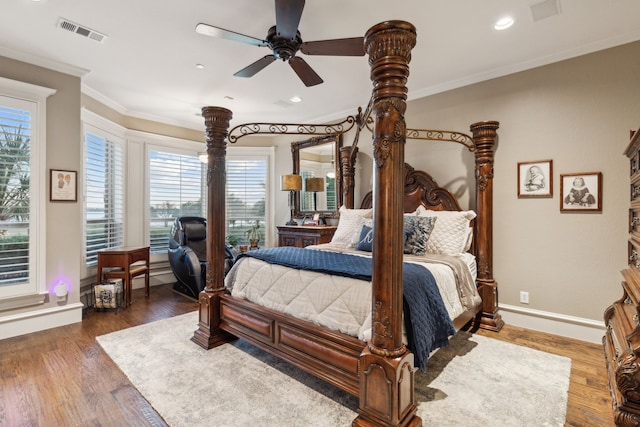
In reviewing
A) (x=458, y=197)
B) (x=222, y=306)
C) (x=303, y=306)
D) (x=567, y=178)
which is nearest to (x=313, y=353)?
(x=303, y=306)

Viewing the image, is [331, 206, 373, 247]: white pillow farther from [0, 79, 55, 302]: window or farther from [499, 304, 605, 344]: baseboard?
[0, 79, 55, 302]: window

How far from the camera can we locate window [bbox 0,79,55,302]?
310 centimetres

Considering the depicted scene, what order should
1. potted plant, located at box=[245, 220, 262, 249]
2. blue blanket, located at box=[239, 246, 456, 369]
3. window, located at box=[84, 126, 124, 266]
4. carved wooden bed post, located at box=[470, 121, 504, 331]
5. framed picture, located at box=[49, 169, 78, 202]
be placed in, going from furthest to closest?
potted plant, located at box=[245, 220, 262, 249], window, located at box=[84, 126, 124, 266], framed picture, located at box=[49, 169, 78, 202], carved wooden bed post, located at box=[470, 121, 504, 331], blue blanket, located at box=[239, 246, 456, 369]

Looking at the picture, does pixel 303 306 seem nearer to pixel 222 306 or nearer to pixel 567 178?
pixel 222 306

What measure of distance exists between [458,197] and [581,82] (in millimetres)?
1610

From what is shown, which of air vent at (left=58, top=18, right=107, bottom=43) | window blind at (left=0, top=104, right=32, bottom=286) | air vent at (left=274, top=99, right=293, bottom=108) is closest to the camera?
air vent at (left=58, top=18, right=107, bottom=43)

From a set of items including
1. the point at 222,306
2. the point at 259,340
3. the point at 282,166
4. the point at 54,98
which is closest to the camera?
the point at 259,340

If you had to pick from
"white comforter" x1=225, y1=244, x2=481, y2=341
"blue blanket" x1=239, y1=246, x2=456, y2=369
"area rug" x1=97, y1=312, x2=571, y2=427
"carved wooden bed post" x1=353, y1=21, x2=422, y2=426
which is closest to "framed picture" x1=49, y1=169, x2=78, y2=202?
"area rug" x1=97, y1=312, x2=571, y2=427

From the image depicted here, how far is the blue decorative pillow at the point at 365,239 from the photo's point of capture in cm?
329

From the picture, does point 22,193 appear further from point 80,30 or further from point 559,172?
point 559,172

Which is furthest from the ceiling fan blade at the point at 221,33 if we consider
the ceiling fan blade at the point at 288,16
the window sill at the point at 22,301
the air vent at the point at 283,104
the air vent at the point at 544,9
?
the window sill at the point at 22,301

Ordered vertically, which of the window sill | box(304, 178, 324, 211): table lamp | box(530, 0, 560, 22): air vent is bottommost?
the window sill

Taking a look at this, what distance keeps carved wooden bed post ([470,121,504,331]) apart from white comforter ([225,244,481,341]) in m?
0.23

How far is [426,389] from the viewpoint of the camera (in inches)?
86.1
